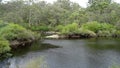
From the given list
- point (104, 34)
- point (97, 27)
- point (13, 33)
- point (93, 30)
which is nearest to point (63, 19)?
point (93, 30)

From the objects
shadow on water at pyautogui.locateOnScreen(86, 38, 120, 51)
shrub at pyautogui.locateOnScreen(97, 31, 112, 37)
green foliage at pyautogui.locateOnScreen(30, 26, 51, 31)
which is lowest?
shadow on water at pyautogui.locateOnScreen(86, 38, 120, 51)

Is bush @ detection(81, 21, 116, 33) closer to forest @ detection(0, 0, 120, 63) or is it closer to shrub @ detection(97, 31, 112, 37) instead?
forest @ detection(0, 0, 120, 63)

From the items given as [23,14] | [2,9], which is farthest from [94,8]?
[2,9]

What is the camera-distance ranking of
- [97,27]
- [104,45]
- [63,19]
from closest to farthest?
[104,45]
[97,27]
[63,19]

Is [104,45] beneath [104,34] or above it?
beneath

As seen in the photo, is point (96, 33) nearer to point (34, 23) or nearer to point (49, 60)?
point (34, 23)

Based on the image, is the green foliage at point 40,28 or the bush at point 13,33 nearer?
the bush at point 13,33

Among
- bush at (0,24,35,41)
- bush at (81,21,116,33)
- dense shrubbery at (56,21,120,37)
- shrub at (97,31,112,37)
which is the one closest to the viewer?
bush at (0,24,35,41)

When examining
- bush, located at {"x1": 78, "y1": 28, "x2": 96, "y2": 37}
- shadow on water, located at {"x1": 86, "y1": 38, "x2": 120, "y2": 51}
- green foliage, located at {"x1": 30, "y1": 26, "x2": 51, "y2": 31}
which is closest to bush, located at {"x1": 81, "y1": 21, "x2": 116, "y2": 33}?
bush, located at {"x1": 78, "y1": 28, "x2": 96, "y2": 37}

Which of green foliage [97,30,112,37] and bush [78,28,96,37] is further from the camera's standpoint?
green foliage [97,30,112,37]

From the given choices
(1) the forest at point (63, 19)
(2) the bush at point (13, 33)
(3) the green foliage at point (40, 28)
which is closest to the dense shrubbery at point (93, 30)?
(1) the forest at point (63, 19)

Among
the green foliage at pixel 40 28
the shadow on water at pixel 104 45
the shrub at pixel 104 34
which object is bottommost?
the shadow on water at pixel 104 45

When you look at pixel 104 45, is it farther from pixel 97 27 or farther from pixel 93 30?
pixel 97 27

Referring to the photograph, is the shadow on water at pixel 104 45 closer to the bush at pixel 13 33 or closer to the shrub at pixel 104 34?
the bush at pixel 13 33
